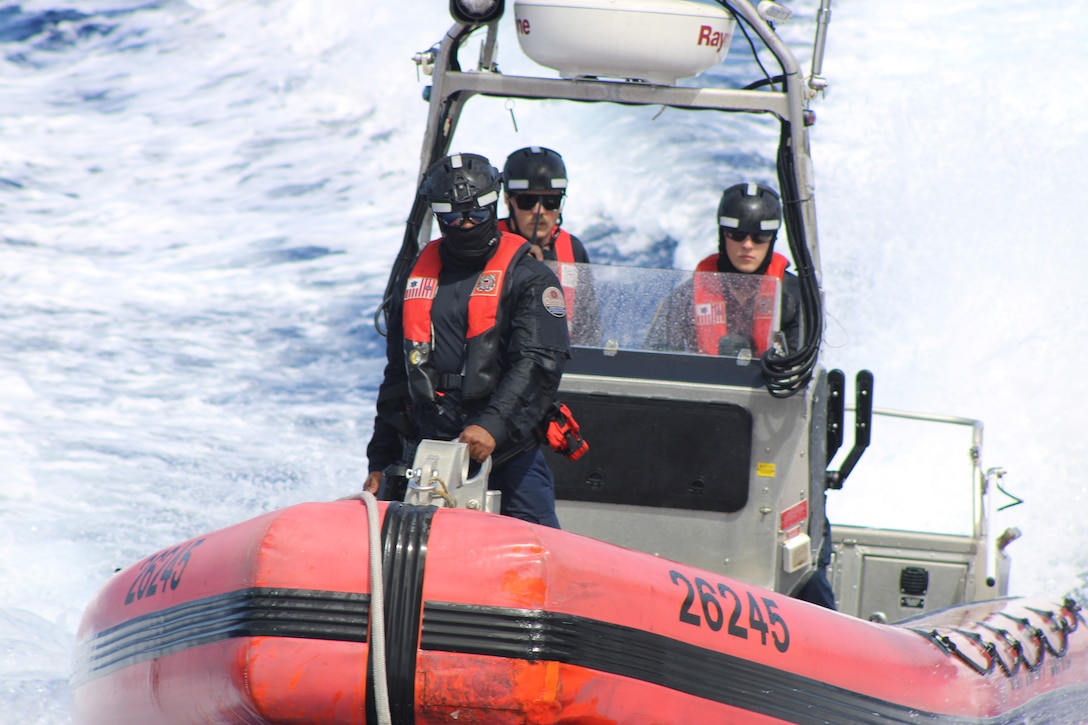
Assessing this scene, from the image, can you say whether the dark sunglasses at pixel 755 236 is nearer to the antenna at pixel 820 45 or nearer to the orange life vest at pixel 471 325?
the antenna at pixel 820 45

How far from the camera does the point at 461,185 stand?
324cm

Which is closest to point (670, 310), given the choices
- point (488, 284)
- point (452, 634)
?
point (488, 284)

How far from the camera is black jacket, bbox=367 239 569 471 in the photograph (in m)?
3.20

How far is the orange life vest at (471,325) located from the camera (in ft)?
10.7

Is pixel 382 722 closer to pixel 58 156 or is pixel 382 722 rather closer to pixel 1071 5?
pixel 58 156

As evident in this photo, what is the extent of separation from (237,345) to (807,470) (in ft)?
17.9

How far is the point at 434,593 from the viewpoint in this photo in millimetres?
2568

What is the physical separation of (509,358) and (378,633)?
98cm

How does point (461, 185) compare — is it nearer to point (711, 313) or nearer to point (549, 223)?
point (549, 223)

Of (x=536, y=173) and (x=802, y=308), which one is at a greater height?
(x=536, y=173)

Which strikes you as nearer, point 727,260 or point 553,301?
point 553,301

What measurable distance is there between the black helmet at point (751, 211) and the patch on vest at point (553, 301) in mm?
1084

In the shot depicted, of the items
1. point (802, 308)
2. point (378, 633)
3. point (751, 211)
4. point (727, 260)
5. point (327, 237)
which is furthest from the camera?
point (327, 237)

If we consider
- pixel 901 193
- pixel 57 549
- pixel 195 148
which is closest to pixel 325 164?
pixel 195 148
